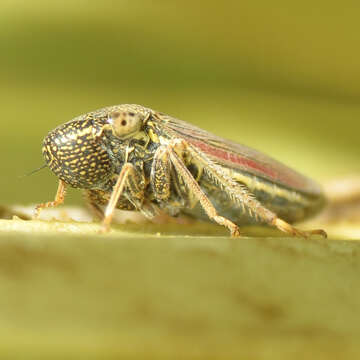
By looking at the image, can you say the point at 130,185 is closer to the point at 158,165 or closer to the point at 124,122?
the point at 158,165

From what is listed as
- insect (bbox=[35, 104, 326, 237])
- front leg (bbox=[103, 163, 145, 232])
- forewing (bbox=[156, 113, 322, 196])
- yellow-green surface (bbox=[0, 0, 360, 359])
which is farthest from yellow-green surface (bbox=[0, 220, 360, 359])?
A: forewing (bbox=[156, 113, 322, 196])

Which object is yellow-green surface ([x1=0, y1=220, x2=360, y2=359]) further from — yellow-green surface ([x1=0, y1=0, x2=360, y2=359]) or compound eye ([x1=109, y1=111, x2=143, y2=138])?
compound eye ([x1=109, y1=111, x2=143, y2=138])
